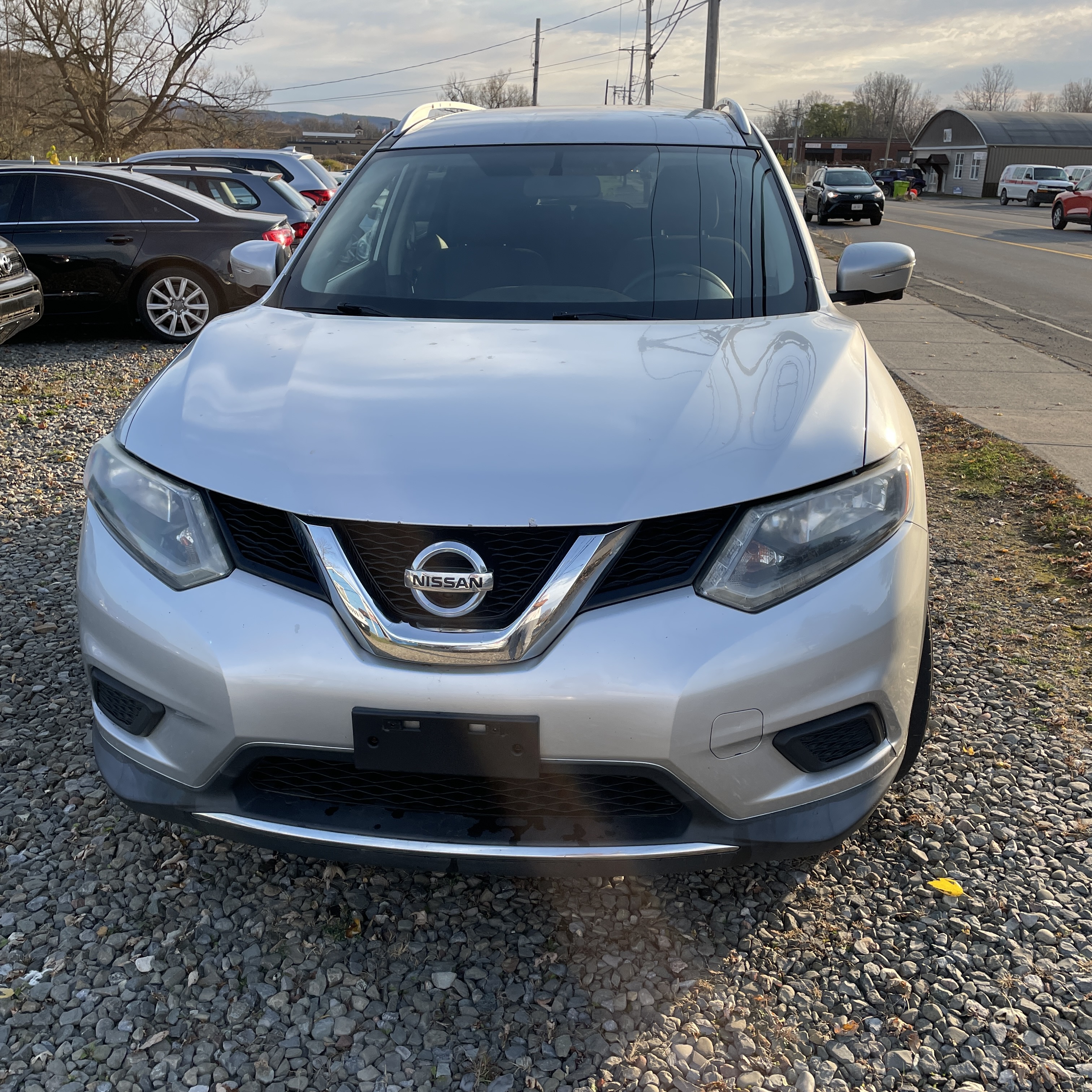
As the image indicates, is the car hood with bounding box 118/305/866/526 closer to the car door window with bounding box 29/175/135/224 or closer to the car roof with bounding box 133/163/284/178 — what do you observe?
the car door window with bounding box 29/175/135/224

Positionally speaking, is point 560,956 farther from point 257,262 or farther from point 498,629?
point 257,262

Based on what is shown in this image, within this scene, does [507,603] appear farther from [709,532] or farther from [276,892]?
[276,892]

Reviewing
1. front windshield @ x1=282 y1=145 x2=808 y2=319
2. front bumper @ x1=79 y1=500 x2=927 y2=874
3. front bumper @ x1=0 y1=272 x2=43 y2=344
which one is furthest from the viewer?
front bumper @ x1=0 y1=272 x2=43 y2=344

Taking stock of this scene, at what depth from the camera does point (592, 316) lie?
9.14ft

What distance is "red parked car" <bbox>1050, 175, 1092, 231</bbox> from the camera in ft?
90.3

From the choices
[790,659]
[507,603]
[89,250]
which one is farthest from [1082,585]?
[89,250]

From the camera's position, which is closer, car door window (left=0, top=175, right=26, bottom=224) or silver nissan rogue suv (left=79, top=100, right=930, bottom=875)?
silver nissan rogue suv (left=79, top=100, right=930, bottom=875)

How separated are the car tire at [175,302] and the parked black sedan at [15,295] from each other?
126 cm

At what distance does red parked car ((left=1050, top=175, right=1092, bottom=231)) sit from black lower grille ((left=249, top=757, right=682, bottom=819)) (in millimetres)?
30968

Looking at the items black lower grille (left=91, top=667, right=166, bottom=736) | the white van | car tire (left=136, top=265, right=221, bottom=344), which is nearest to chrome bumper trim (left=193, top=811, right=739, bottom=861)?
black lower grille (left=91, top=667, right=166, bottom=736)

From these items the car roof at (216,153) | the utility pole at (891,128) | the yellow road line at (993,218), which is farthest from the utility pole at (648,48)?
the utility pole at (891,128)

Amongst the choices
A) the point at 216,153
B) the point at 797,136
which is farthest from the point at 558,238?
the point at 797,136

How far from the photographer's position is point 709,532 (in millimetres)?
1873

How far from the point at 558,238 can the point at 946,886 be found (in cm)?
216
